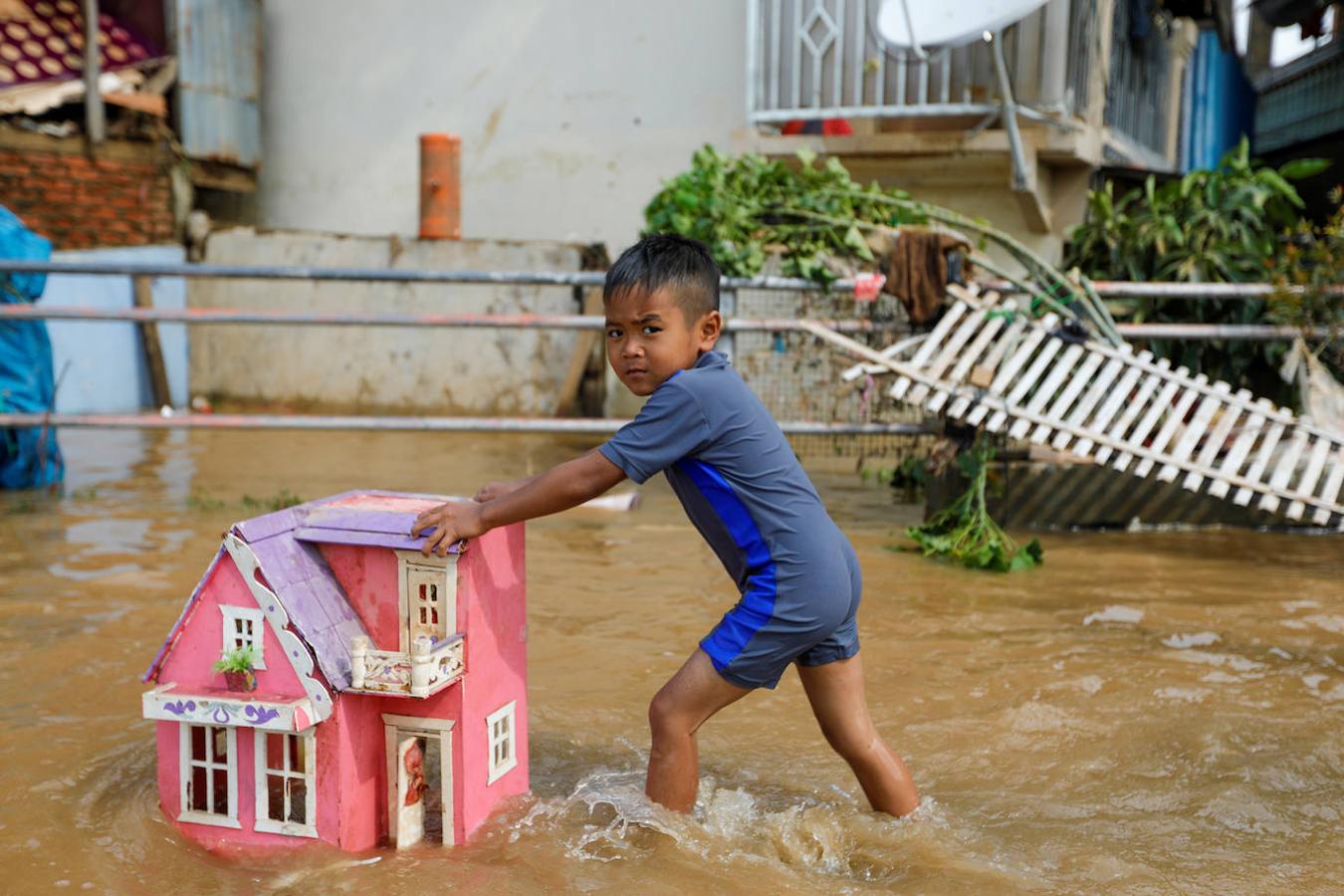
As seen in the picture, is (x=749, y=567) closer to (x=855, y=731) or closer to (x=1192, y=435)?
(x=855, y=731)

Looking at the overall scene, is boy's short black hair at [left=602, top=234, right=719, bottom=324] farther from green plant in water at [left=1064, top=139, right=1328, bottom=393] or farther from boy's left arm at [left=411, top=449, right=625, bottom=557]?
green plant in water at [left=1064, top=139, right=1328, bottom=393]

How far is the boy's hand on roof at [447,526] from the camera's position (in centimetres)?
236

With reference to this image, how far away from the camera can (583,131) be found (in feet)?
31.7

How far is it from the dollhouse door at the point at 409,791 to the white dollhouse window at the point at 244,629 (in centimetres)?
34

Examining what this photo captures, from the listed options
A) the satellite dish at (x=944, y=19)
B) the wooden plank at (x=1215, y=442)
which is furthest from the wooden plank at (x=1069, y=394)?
the satellite dish at (x=944, y=19)

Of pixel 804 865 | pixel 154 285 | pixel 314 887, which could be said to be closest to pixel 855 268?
pixel 804 865

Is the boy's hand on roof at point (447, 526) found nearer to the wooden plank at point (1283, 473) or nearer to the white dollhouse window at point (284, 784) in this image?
the white dollhouse window at point (284, 784)

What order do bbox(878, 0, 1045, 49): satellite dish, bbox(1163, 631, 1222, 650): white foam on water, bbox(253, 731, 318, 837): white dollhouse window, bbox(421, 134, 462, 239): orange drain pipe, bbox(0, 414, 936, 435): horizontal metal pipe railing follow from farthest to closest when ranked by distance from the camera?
1. bbox(421, 134, 462, 239): orange drain pipe
2. bbox(878, 0, 1045, 49): satellite dish
3. bbox(0, 414, 936, 435): horizontal metal pipe railing
4. bbox(1163, 631, 1222, 650): white foam on water
5. bbox(253, 731, 318, 837): white dollhouse window

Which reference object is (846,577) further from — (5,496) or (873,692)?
(5,496)

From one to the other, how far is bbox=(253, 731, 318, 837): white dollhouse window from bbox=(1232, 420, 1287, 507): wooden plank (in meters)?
3.91

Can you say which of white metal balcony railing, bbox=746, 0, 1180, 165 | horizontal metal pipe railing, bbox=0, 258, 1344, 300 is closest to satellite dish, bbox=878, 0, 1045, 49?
white metal balcony railing, bbox=746, 0, 1180, 165

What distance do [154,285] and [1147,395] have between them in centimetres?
761

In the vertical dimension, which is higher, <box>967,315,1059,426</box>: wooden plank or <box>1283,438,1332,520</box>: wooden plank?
<box>967,315,1059,426</box>: wooden plank

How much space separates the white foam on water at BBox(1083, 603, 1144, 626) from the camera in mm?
4395
